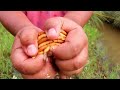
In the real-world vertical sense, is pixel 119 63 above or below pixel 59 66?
below

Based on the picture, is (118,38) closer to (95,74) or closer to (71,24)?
(95,74)

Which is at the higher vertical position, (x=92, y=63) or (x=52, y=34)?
(x=52, y=34)

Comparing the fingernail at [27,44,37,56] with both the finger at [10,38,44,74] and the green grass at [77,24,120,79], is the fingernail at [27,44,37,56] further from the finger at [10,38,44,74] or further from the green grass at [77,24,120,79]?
the green grass at [77,24,120,79]

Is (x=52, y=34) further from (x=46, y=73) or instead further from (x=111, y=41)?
(x=111, y=41)

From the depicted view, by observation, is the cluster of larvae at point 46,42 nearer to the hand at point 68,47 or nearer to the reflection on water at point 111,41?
the hand at point 68,47

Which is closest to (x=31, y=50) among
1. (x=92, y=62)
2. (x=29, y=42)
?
(x=29, y=42)

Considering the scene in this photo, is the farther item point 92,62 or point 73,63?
point 92,62
